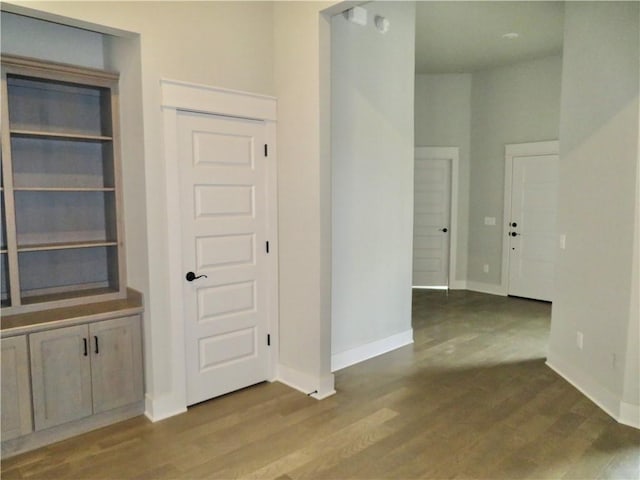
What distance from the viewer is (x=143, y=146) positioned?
3.00 meters

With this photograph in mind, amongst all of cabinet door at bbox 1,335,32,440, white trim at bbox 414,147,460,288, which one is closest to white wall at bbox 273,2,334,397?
cabinet door at bbox 1,335,32,440

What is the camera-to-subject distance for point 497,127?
23.0 ft

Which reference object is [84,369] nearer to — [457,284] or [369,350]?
[369,350]

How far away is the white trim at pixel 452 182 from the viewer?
736cm

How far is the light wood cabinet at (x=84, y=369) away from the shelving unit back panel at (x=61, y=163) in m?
1.04

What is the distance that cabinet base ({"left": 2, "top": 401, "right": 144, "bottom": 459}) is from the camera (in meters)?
2.73

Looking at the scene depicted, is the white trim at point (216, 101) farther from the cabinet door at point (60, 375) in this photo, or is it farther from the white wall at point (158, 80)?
the cabinet door at point (60, 375)

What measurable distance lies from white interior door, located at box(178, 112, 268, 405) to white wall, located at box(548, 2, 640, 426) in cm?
250

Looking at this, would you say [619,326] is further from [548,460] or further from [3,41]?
[3,41]

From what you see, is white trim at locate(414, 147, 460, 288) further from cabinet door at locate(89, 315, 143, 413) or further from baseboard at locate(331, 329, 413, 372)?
cabinet door at locate(89, 315, 143, 413)

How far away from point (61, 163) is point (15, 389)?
151 cm

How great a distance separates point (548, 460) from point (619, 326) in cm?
113

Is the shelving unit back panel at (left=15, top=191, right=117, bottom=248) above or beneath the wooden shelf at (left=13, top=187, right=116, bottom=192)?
beneath

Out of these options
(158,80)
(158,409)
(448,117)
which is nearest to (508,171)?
(448,117)
